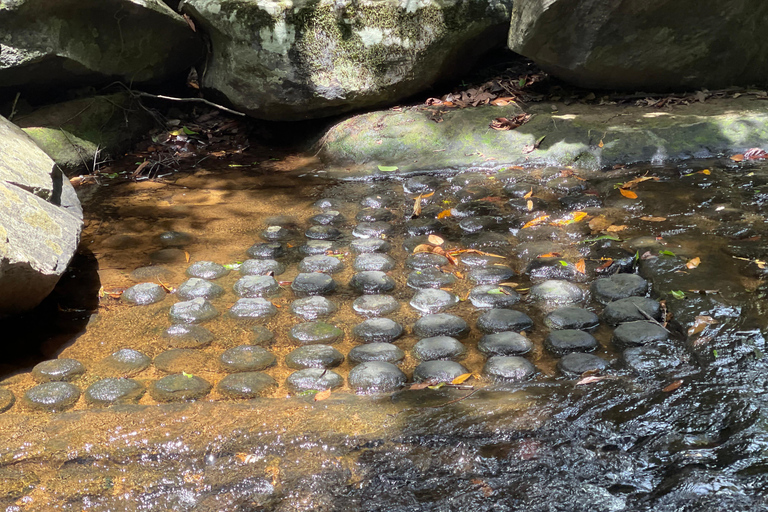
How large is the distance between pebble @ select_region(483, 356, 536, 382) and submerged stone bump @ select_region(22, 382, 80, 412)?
5.05ft

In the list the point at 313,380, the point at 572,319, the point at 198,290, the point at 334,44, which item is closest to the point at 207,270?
the point at 198,290

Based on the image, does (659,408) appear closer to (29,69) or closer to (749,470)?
(749,470)

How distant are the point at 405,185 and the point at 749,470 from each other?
3152mm

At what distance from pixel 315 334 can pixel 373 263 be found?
76cm

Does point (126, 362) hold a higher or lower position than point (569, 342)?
lower

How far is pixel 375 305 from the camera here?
293cm

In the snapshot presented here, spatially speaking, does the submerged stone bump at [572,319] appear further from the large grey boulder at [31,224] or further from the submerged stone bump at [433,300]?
the large grey boulder at [31,224]

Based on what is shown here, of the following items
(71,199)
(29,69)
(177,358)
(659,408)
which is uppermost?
(29,69)

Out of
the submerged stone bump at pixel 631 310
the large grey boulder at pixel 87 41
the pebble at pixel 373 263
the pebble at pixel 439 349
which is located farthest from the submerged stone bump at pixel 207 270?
the large grey boulder at pixel 87 41

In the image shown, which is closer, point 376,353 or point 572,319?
point 376,353

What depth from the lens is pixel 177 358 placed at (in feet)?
8.45

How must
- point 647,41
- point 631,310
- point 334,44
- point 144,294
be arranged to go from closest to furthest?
point 631,310, point 144,294, point 647,41, point 334,44

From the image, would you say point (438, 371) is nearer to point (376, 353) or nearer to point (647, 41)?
point (376, 353)

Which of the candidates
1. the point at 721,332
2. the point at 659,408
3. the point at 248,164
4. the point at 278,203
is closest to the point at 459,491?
the point at 659,408
